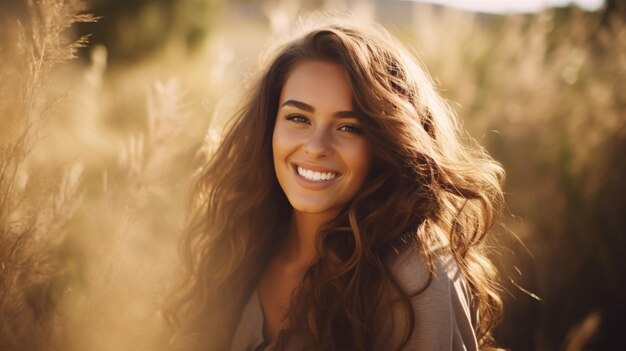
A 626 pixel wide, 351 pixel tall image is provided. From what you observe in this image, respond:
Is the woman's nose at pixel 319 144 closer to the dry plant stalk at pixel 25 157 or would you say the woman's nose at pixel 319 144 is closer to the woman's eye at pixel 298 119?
the woman's eye at pixel 298 119

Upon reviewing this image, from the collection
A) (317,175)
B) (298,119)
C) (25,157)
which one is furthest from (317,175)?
(25,157)

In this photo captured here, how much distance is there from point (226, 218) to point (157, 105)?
62cm

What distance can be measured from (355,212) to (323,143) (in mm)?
296

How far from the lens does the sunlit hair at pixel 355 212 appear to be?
1.84 metres

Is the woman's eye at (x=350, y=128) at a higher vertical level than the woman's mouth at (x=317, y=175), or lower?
higher

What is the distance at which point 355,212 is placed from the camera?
192 cm

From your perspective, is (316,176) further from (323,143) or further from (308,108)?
(308,108)

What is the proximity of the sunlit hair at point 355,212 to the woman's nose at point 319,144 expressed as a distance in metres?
0.15

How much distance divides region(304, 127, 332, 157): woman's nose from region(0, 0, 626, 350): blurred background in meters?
0.52

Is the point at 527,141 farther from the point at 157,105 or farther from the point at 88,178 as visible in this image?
the point at 88,178

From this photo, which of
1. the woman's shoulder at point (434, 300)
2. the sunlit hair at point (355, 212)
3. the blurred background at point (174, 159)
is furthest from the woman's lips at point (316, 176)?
the blurred background at point (174, 159)

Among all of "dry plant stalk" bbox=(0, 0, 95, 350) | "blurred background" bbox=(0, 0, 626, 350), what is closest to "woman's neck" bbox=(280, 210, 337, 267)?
"blurred background" bbox=(0, 0, 626, 350)

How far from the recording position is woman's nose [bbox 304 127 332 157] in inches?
72.0

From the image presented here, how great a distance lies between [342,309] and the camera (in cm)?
186
